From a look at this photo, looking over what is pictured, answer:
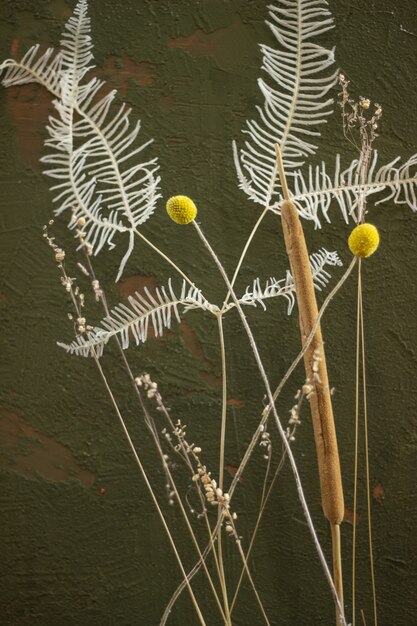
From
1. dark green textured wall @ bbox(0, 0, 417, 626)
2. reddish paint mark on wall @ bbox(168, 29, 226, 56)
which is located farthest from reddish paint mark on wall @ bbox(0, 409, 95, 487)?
reddish paint mark on wall @ bbox(168, 29, 226, 56)

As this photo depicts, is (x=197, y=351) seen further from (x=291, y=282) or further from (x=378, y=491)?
(x=378, y=491)

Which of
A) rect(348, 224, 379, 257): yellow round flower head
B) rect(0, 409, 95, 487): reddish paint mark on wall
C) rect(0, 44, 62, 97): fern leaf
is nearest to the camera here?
rect(348, 224, 379, 257): yellow round flower head

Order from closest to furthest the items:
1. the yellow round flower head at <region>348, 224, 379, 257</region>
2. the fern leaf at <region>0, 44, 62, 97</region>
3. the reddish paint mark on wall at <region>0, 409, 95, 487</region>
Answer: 1. the yellow round flower head at <region>348, 224, 379, 257</region>
2. the fern leaf at <region>0, 44, 62, 97</region>
3. the reddish paint mark on wall at <region>0, 409, 95, 487</region>

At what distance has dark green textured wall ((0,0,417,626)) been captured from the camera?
39.6 inches

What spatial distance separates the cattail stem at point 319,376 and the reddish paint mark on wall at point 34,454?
402mm

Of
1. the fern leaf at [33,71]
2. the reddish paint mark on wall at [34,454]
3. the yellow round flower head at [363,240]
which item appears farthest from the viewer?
the reddish paint mark on wall at [34,454]

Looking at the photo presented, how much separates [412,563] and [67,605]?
1.71 feet

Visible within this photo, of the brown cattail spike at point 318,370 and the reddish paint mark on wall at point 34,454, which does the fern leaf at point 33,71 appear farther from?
the reddish paint mark on wall at point 34,454

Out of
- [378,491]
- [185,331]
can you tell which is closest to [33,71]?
[185,331]

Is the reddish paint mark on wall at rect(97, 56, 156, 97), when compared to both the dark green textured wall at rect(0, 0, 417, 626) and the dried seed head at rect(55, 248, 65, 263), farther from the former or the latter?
the dried seed head at rect(55, 248, 65, 263)

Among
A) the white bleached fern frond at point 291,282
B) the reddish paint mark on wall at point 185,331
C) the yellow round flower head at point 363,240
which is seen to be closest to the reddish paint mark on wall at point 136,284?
the reddish paint mark on wall at point 185,331

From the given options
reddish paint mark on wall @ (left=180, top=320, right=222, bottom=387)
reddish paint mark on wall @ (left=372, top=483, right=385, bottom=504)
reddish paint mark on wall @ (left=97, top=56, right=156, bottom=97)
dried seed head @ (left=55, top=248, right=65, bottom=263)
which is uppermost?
reddish paint mark on wall @ (left=97, top=56, right=156, bottom=97)

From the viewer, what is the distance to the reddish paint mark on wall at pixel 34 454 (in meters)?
1.00

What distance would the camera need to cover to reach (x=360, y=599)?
41.3 inches
